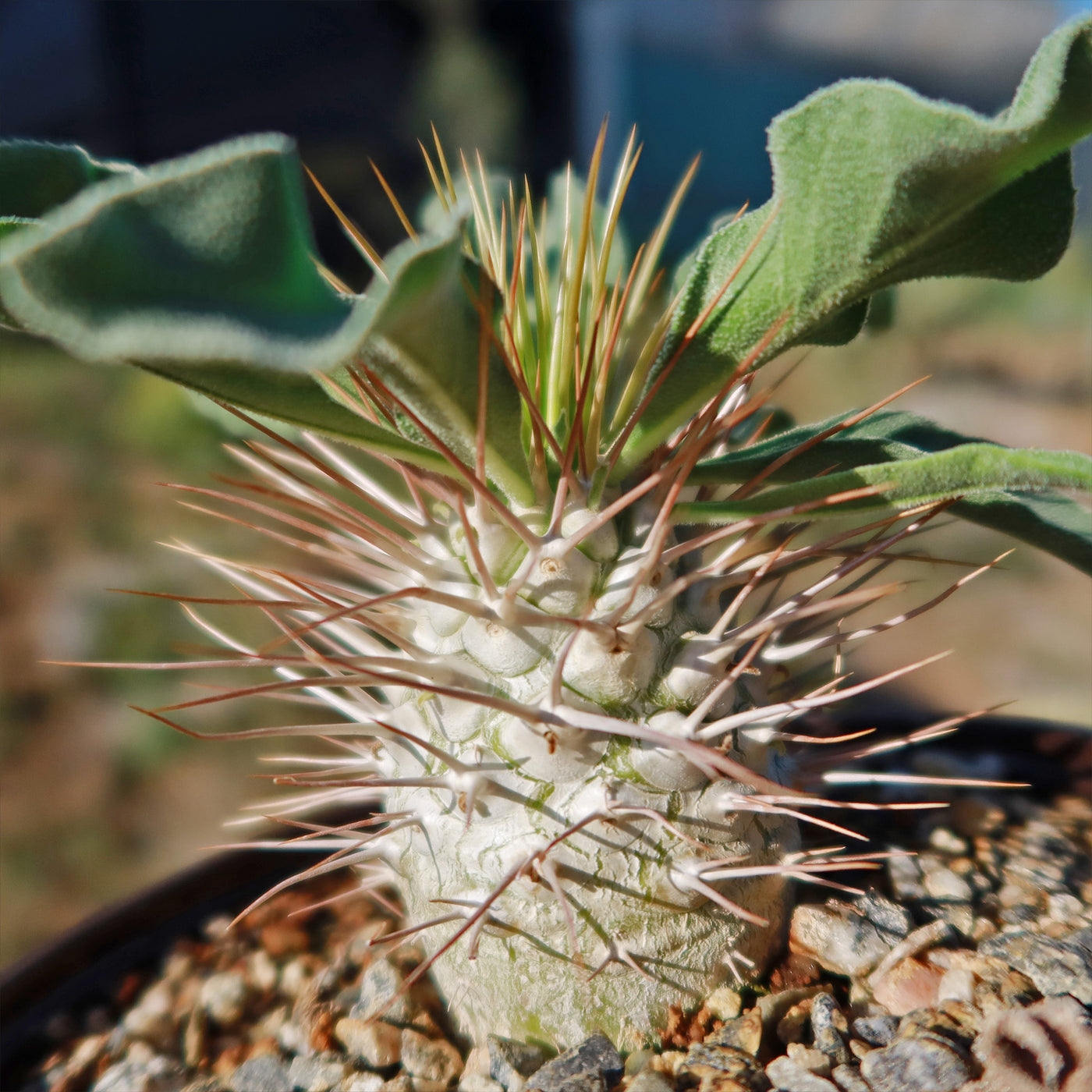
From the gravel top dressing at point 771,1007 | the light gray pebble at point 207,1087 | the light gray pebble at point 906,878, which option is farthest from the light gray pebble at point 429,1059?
the light gray pebble at point 906,878

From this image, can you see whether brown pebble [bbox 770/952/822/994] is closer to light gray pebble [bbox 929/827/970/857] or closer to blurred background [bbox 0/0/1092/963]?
light gray pebble [bbox 929/827/970/857]

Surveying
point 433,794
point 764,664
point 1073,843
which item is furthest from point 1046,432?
point 433,794

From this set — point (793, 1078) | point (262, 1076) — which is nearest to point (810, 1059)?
point (793, 1078)

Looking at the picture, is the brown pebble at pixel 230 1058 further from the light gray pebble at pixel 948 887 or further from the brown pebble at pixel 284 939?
the light gray pebble at pixel 948 887

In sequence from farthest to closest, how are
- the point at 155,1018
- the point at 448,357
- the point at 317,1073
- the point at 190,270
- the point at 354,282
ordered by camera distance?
1. the point at 354,282
2. the point at 155,1018
3. the point at 317,1073
4. the point at 448,357
5. the point at 190,270

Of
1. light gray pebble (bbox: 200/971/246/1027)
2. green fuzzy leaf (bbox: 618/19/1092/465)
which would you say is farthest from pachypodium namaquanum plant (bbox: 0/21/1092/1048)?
light gray pebble (bbox: 200/971/246/1027)

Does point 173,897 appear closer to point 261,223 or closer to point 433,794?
point 433,794

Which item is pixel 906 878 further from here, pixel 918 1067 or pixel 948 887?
pixel 918 1067
